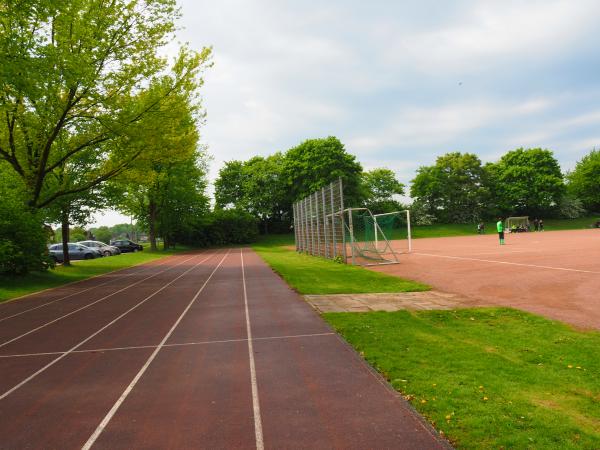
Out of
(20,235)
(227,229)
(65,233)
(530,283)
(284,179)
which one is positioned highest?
(284,179)

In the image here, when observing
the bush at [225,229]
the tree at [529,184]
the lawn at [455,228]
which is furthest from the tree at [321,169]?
the tree at [529,184]

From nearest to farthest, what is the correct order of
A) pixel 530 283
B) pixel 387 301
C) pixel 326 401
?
pixel 326 401
pixel 387 301
pixel 530 283

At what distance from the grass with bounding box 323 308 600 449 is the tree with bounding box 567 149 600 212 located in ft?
255

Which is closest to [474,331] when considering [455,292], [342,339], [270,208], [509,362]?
[509,362]

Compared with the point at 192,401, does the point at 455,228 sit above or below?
above

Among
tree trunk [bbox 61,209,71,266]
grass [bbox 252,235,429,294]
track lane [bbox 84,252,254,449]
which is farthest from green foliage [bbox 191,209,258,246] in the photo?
track lane [bbox 84,252,254,449]

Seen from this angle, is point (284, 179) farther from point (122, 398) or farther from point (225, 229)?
point (122, 398)

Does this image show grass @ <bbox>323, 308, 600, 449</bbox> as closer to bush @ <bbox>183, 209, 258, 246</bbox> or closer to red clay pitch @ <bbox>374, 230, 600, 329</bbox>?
red clay pitch @ <bbox>374, 230, 600, 329</bbox>

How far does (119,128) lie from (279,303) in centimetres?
1099

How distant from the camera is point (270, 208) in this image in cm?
6244

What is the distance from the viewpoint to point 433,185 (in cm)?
7125

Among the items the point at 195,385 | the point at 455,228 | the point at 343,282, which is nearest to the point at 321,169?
the point at 455,228

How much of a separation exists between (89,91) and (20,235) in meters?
6.21

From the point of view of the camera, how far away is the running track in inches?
159
